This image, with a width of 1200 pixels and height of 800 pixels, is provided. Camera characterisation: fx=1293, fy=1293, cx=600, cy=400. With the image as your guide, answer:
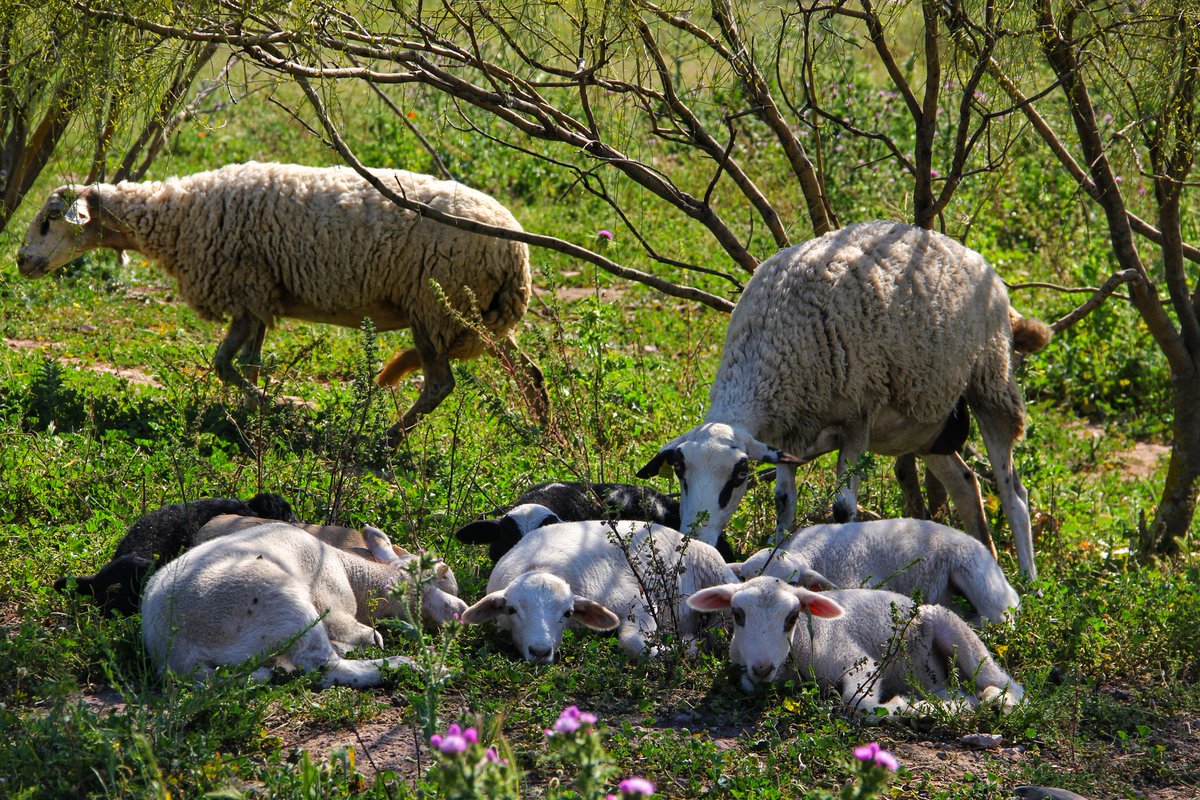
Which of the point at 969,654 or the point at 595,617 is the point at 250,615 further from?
the point at 969,654

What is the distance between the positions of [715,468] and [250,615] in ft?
Result: 7.14

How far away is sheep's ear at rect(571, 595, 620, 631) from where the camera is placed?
15.6 ft

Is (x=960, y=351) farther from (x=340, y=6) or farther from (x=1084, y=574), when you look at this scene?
(x=340, y=6)

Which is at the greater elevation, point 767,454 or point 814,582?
point 767,454

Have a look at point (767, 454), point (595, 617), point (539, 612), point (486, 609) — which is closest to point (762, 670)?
point (595, 617)

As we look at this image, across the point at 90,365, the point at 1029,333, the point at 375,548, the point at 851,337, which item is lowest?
the point at 90,365

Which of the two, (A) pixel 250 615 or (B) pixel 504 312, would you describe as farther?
(B) pixel 504 312

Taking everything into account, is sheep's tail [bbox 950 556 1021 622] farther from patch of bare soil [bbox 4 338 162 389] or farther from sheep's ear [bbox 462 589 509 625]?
patch of bare soil [bbox 4 338 162 389]

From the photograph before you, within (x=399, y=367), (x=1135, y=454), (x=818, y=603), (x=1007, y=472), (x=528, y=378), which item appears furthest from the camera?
(x=1135, y=454)

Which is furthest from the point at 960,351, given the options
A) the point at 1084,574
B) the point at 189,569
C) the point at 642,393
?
the point at 189,569

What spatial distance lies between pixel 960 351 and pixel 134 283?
7.58m

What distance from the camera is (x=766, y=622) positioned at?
4.46 m

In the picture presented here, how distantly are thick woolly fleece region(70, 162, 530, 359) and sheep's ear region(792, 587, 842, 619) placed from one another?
4.29 metres

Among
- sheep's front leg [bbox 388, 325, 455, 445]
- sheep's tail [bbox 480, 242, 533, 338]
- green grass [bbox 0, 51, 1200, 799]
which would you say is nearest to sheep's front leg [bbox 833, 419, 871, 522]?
green grass [bbox 0, 51, 1200, 799]
